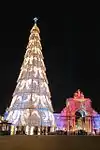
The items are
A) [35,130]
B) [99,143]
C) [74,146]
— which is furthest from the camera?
[35,130]

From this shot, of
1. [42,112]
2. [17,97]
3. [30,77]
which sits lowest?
[42,112]

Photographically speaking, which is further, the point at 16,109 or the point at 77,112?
the point at 77,112

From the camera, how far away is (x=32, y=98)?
2038cm

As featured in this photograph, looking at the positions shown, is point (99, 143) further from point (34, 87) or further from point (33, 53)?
point (33, 53)

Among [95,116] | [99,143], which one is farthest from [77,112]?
[99,143]

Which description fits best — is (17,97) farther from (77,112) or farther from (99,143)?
(99,143)

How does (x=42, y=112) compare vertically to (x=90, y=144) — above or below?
above

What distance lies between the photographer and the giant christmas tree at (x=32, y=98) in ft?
63.9

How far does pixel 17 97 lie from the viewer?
2083cm

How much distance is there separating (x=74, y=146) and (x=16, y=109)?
14737mm

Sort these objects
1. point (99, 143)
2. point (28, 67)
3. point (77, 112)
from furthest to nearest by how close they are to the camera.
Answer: point (77, 112) < point (28, 67) < point (99, 143)

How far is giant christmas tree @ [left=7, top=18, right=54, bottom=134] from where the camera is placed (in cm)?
1947

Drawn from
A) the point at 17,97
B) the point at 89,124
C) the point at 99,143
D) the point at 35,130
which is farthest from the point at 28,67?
the point at 99,143

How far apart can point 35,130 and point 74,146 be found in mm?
13805
